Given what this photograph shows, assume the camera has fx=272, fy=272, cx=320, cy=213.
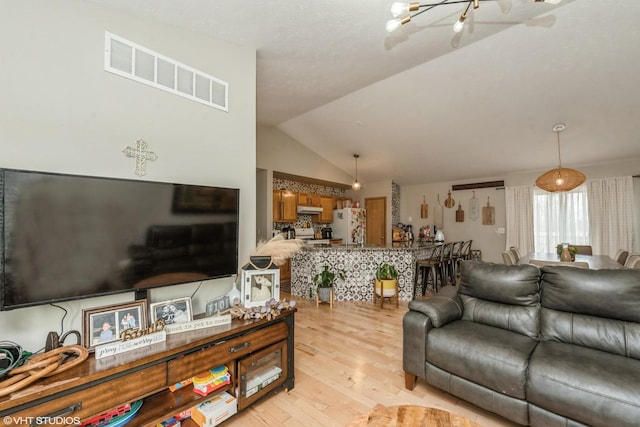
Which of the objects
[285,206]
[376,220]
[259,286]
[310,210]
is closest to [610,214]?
[376,220]

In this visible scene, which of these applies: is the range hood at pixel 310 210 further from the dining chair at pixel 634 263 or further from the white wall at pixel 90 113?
the dining chair at pixel 634 263

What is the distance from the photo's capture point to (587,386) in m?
1.48

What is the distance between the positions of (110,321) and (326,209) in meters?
Result: 5.80

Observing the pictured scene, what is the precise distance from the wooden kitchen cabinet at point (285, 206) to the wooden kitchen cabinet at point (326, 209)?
0.94 meters

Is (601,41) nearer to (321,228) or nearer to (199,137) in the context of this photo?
(199,137)

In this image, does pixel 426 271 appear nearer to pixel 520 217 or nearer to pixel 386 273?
pixel 386 273

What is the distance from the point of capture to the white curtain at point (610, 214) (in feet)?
16.3

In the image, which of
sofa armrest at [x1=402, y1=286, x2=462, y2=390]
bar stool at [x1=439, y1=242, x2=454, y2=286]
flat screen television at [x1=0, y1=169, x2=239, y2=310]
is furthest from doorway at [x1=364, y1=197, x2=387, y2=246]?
flat screen television at [x1=0, y1=169, x2=239, y2=310]

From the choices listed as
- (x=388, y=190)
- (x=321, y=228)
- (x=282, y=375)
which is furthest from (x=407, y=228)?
(x=282, y=375)

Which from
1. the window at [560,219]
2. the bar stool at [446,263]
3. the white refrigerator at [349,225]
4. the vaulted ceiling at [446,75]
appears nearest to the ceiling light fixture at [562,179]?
the vaulted ceiling at [446,75]

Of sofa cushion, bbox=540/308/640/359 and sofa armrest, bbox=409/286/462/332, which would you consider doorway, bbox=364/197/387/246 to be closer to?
sofa armrest, bbox=409/286/462/332

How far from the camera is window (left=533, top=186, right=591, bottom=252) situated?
18.0 ft

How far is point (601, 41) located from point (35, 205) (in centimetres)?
489

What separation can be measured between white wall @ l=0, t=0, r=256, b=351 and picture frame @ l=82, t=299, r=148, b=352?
22 cm
